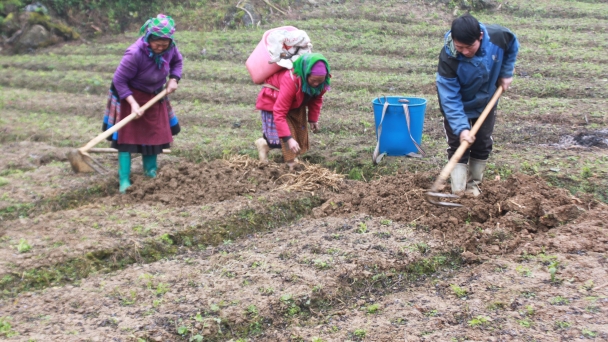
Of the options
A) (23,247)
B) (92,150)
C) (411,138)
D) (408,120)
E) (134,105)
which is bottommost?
(23,247)

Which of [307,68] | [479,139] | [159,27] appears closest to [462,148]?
[479,139]

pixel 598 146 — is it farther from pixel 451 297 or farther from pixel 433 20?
pixel 433 20

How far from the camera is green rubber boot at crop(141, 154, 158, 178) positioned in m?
6.27

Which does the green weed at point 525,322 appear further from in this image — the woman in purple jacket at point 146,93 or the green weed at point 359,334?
the woman in purple jacket at point 146,93

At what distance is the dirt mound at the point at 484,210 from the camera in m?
4.70

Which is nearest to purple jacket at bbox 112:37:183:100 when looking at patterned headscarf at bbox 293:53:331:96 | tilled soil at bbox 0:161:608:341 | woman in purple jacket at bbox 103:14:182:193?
woman in purple jacket at bbox 103:14:182:193

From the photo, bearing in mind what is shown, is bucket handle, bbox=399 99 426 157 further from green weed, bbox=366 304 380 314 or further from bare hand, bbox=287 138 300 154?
green weed, bbox=366 304 380 314

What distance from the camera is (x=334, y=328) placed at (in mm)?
3684

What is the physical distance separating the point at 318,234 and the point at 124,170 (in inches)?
91.8

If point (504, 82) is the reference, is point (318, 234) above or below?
below

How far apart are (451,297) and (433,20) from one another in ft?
32.9

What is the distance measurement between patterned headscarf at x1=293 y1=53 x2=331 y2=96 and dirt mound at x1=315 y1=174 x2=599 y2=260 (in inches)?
41.0

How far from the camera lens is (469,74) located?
4.71 m

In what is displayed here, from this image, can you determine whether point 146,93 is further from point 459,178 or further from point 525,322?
point 525,322
